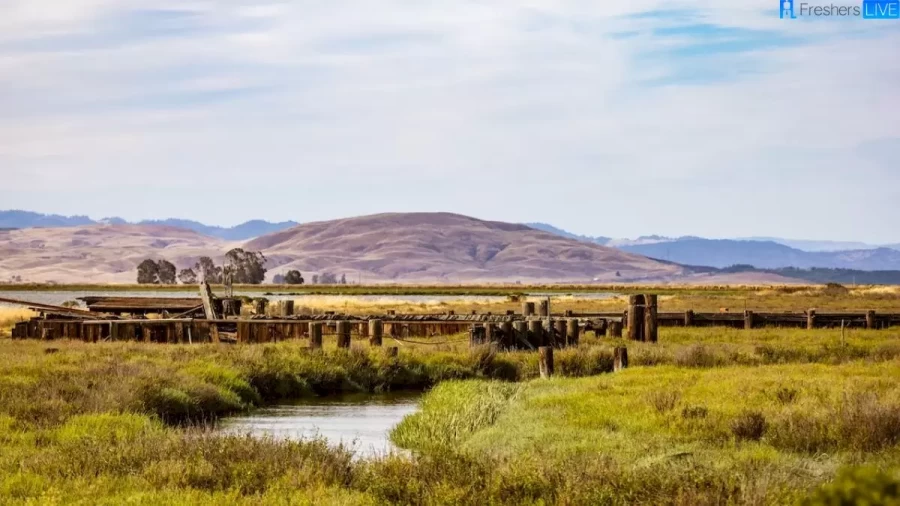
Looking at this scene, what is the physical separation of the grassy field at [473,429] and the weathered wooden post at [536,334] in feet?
8.72

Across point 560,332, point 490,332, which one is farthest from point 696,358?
point 560,332

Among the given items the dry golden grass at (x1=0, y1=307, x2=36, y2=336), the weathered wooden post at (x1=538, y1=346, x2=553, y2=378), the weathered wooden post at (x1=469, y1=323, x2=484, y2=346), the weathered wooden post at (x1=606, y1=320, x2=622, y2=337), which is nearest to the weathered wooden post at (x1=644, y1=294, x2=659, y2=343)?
the weathered wooden post at (x1=606, y1=320, x2=622, y2=337)

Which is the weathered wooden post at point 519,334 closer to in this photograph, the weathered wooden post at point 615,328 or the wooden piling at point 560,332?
the wooden piling at point 560,332

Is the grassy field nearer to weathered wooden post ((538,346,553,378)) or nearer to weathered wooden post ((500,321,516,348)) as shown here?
weathered wooden post ((538,346,553,378))

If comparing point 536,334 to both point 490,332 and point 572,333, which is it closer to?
point 572,333

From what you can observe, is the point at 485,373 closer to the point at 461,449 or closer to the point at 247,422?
the point at 247,422

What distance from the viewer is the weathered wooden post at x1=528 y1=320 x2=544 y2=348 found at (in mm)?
31625

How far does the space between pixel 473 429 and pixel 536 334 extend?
13.4 metres

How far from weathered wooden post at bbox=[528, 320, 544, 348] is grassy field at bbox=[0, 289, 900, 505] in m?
2.66

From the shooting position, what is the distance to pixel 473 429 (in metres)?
18.5

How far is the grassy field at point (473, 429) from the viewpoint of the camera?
11758 millimetres

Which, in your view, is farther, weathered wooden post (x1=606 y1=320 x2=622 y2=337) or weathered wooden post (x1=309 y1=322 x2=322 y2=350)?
weathered wooden post (x1=606 y1=320 x2=622 y2=337)

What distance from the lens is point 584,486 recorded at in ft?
37.8

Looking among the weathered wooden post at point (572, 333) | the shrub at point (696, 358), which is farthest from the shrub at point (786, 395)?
the weathered wooden post at point (572, 333)
